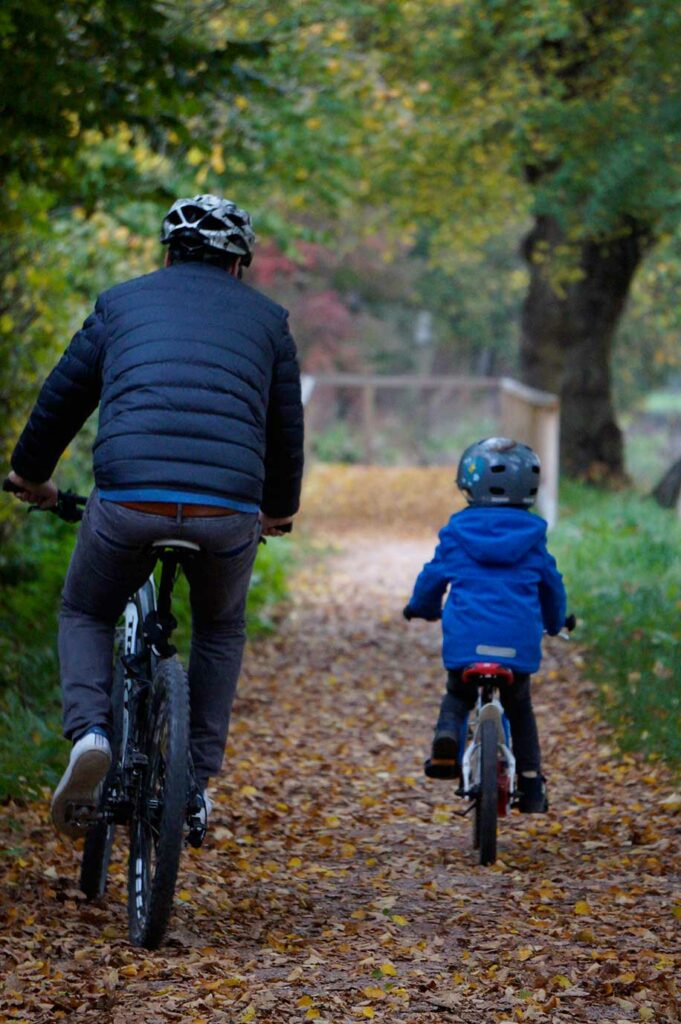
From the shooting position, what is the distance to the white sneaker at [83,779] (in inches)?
172

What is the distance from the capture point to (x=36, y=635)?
27.6 ft

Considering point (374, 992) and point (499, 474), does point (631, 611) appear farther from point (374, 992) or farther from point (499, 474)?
point (374, 992)

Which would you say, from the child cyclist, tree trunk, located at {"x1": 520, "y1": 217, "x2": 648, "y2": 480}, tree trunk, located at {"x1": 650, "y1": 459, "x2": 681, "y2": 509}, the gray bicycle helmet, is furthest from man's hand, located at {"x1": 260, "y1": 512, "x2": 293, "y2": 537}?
tree trunk, located at {"x1": 520, "y1": 217, "x2": 648, "y2": 480}

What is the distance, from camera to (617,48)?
50.7 ft

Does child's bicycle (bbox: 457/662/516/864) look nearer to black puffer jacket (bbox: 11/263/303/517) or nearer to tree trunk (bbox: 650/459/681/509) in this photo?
black puffer jacket (bbox: 11/263/303/517)

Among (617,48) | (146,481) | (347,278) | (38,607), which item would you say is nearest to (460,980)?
(146,481)

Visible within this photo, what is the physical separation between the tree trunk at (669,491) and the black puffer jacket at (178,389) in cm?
1334

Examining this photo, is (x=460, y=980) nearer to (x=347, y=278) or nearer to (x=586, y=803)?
(x=586, y=803)

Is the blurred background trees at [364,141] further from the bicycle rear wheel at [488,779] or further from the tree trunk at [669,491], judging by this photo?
the bicycle rear wheel at [488,779]

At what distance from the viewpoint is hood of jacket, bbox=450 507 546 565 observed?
560cm

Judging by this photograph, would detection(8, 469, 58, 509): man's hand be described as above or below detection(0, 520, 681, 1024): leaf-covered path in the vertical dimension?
above

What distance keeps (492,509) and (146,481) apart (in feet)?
5.92

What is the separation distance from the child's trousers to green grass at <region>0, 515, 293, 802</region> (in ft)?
5.70

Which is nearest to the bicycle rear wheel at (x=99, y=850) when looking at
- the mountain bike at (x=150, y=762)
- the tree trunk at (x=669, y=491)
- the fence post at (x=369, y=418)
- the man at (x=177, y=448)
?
the mountain bike at (x=150, y=762)
